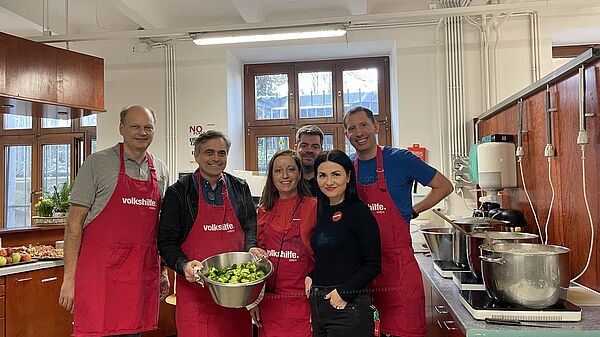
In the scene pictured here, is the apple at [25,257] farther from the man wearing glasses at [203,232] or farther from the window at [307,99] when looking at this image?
the window at [307,99]

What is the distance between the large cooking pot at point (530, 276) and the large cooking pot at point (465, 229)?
58 cm

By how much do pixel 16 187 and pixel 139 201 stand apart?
17.3ft

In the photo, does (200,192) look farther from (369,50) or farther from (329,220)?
(369,50)

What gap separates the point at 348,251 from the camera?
189 cm

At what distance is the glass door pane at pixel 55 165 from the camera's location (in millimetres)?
6199

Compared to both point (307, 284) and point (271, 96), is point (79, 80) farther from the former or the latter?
point (307, 284)

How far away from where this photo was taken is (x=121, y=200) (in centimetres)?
210

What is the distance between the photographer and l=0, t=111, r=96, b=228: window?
619 cm

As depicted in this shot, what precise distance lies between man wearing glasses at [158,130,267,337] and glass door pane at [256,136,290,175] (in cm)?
347

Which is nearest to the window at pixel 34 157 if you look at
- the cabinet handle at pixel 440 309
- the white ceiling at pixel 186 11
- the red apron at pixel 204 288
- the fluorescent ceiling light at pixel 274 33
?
the white ceiling at pixel 186 11

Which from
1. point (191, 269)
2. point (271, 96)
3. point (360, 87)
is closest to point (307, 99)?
point (271, 96)

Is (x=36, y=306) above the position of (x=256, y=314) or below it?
below

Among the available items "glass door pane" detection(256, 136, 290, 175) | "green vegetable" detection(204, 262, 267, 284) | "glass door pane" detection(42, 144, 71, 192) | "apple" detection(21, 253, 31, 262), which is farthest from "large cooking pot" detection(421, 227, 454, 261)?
"glass door pane" detection(42, 144, 71, 192)

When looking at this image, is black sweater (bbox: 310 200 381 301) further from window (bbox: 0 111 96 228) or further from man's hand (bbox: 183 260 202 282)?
window (bbox: 0 111 96 228)
